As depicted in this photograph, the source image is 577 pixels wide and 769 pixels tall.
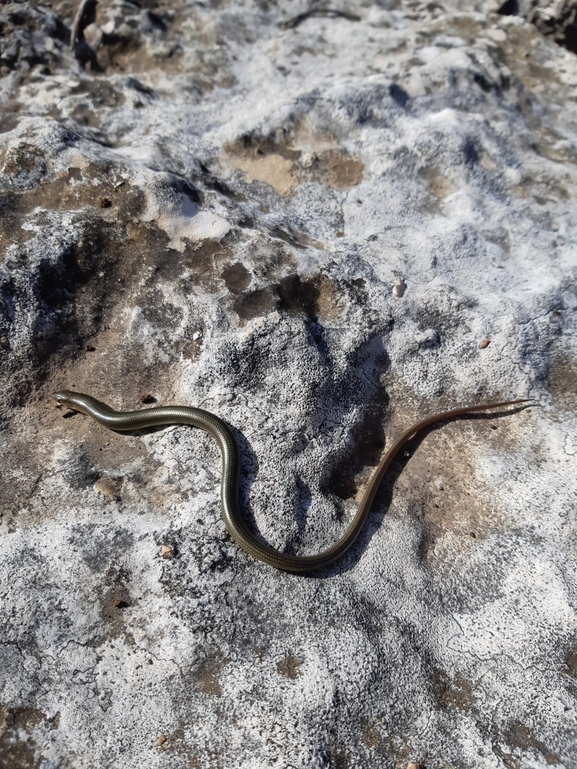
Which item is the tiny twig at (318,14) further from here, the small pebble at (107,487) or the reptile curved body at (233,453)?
the small pebble at (107,487)

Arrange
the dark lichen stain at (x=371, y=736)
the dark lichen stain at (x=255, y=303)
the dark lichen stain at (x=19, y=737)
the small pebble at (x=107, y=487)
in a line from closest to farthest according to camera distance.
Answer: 1. the dark lichen stain at (x=19, y=737)
2. the dark lichen stain at (x=371, y=736)
3. the small pebble at (x=107, y=487)
4. the dark lichen stain at (x=255, y=303)

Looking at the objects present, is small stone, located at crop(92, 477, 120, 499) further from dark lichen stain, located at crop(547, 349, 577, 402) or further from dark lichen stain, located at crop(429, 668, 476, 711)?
dark lichen stain, located at crop(547, 349, 577, 402)

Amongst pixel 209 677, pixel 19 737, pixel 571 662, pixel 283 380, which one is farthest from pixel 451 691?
pixel 19 737

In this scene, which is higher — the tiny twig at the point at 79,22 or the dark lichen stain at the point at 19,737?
the tiny twig at the point at 79,22

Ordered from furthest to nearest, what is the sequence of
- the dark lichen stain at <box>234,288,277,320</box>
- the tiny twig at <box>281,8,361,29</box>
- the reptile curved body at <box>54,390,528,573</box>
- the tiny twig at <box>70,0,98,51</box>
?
the tiny twig at <box>281,8,361,29</box> < the tiny twig at <box>70,0,98,51</box> < the dark lichen stain at <box>234,288,277,320</box> < the reptile curved body at <box>54,390,528,573</box>

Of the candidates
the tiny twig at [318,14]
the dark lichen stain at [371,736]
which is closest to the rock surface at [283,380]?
the dark lichen stain at [371,736]

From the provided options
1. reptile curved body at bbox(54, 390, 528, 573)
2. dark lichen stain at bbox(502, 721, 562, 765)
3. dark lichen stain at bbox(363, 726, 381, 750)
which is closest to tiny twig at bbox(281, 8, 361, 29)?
reptile curved body at bbox(54, 390, 528, 573)
